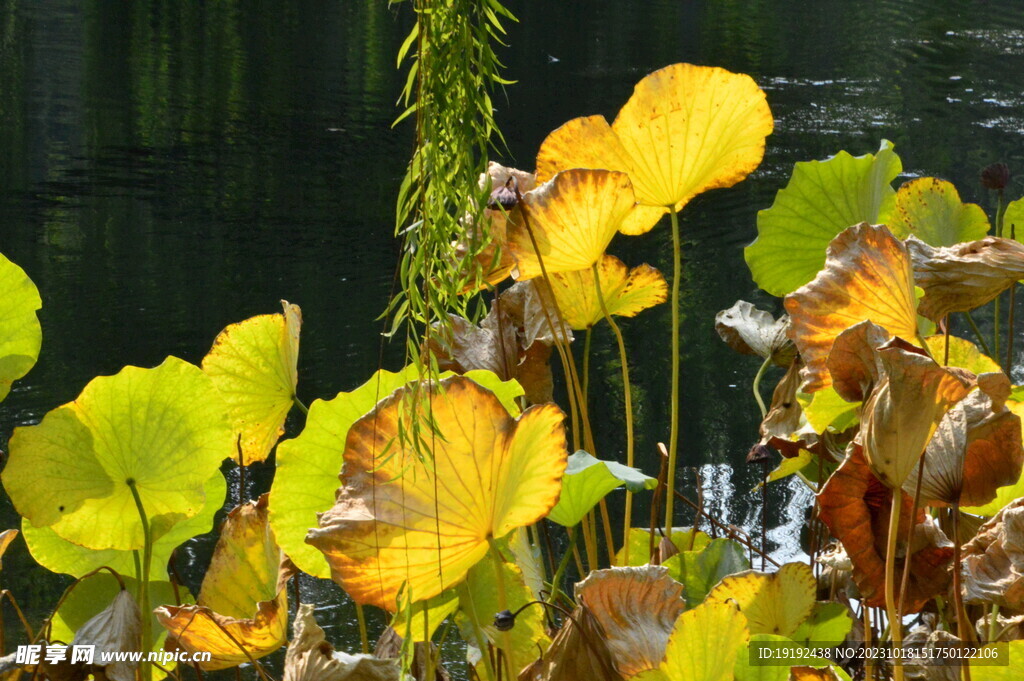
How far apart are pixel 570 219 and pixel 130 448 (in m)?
0.25

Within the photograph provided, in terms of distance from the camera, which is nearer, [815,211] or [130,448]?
[130,448]

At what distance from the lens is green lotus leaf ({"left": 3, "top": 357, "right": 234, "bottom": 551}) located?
0.53m

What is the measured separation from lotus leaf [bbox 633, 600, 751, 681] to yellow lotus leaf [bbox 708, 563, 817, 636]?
3.4 inches

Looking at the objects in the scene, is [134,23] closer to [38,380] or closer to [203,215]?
[203,215]

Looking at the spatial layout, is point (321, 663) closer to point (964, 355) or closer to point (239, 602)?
point (239, 602)

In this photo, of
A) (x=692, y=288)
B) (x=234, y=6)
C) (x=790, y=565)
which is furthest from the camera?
(x=234, y=6)

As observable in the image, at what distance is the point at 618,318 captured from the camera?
1.88 meters

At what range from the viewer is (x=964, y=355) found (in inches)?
24.2

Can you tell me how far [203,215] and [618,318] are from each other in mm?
1346

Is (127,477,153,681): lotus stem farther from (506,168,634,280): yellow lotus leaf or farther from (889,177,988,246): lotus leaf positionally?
(889,177,988,246): lotus leaf

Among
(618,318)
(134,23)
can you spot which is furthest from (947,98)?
(134,23)

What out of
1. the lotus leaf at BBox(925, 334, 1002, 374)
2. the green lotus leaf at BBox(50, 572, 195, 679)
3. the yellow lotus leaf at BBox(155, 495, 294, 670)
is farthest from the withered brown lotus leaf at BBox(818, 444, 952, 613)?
the green lotus leaf at BBox(50, 572, 195, 679)

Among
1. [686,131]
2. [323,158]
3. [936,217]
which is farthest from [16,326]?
[323,158]

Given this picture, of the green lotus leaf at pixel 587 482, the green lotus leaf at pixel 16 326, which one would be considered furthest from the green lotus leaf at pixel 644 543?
the green lotus leaf at pixel 16 326
